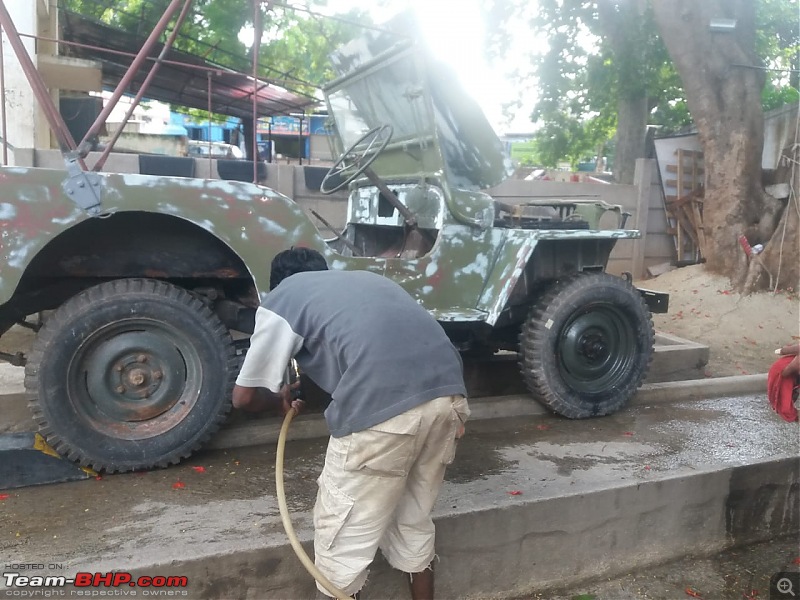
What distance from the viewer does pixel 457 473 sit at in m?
3.28

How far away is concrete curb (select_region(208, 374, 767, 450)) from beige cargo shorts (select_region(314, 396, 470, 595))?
1484mm

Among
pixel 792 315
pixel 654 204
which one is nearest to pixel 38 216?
pixel 792 315

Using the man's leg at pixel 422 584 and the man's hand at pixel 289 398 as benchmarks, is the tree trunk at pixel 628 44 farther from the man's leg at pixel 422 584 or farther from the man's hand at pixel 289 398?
the man's leg at pixel 422 584

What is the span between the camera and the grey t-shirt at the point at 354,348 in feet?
6.86

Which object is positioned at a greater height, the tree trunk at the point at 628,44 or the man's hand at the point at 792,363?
the tree trunk at the point at 628,44

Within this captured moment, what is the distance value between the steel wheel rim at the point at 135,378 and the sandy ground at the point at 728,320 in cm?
419

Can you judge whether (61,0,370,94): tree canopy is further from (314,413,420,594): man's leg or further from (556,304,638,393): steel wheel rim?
(314,413,420,594): man's leg

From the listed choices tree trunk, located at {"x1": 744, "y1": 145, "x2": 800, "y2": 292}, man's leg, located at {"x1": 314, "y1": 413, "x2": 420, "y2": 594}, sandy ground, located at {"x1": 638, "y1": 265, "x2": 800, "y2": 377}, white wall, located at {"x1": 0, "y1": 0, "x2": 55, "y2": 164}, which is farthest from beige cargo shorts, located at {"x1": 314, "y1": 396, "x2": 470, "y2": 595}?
white wall, located at {"x1": 0, "y1": 0, "x2": 55, "y2": 164}

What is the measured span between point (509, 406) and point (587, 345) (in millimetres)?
627

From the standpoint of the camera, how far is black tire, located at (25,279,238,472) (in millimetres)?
2959

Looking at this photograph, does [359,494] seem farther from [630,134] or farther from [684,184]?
[630,134]

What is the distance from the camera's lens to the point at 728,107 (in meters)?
7.56

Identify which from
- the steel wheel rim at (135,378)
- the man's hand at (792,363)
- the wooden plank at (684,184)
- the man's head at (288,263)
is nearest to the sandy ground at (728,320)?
the wooden plank at (684,184)

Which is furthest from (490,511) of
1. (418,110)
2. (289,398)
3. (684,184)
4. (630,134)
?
(630,134)
